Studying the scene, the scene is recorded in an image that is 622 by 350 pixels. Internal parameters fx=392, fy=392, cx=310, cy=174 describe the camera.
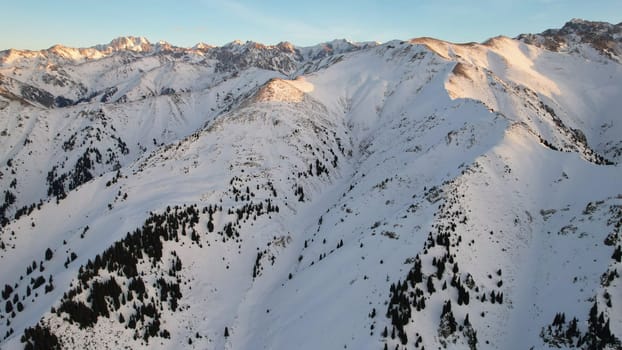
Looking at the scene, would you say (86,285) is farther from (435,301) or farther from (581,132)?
(581,132)

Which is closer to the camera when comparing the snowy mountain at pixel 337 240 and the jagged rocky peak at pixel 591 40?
the snowy mountain at pixel 337 240

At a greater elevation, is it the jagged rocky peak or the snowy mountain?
the jagged rocky peak

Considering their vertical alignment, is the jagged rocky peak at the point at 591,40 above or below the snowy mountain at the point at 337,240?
above

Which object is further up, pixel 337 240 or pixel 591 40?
pixel 591 40

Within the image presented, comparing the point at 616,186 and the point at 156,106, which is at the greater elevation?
the point at 156,106

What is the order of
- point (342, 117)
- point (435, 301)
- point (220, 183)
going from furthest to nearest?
1. point (342, 117)
2. point (220, 183)
3. point (435, 301)

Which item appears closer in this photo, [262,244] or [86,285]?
[86,285]

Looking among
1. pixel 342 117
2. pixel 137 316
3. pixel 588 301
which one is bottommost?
pixel 137 316

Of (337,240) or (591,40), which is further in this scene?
(591,40)

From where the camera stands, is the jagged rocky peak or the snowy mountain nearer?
the snowy mountain

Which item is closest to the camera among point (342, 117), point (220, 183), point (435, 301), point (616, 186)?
point (435, 301)

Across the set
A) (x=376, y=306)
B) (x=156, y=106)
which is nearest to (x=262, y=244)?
(x=376, y=306)
